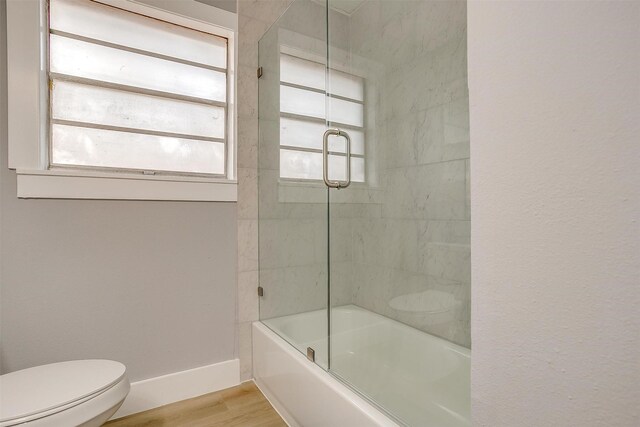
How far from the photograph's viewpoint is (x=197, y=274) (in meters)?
1.74

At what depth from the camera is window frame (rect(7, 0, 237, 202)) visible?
1.33 m

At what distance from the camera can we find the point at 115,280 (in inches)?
60.9

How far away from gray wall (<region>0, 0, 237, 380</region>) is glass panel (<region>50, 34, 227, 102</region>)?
224 millimetres

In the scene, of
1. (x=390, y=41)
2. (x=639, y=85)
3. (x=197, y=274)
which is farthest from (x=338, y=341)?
(x=390, y=41)

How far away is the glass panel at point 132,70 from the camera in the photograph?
151 centimetres

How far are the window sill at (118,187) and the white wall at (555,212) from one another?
145 centimetres

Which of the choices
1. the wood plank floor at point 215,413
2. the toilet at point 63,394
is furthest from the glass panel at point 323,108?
the wood plank floor at point 215,413

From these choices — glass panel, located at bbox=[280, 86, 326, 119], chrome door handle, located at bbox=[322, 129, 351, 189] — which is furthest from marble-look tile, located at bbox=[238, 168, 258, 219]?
chrome door handle, located at bbox=[322, 129, 351, 189]

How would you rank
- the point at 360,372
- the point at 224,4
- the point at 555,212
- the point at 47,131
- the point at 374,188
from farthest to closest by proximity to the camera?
the point at 224,4 → the point at 374,188 → the point at 47,131 → the point at 360,372 → the point at 555,212

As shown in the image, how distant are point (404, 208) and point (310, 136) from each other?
22.9 inches

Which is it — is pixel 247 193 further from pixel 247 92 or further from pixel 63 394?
pixel 63 394

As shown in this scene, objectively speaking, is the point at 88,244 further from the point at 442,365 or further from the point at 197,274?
the point at 442,365

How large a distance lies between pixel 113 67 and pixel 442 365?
2106 millimetres

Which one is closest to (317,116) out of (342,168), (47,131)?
(342,168)
